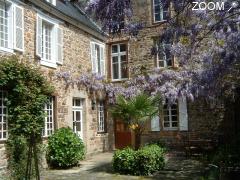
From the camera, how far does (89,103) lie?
683 inches

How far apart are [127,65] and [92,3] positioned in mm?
11379

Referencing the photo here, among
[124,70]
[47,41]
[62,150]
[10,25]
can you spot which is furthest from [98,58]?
[10,25]

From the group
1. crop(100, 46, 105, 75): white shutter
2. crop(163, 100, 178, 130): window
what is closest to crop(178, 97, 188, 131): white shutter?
crop(163, 100, 178, 130): window

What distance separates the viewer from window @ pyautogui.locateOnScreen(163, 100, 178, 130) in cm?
1830

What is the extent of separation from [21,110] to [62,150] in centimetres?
271

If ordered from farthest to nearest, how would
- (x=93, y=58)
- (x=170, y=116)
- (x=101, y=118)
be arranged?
(x=101, y=118) → (x=170, y=116) → (x=93, y=58)

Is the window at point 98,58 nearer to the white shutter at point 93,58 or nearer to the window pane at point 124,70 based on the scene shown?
the white shutter at point 93,58

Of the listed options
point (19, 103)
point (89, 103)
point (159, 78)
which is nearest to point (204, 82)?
point (159, 78)

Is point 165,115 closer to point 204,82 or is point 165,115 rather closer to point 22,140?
point 204,82

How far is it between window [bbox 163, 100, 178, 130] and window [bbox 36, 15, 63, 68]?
592 cm

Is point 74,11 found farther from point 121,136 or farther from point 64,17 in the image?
point 121,136

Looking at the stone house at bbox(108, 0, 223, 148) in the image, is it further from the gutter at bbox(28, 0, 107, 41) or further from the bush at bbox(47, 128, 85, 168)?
the bush at bbox(47, 128, 85, 168)

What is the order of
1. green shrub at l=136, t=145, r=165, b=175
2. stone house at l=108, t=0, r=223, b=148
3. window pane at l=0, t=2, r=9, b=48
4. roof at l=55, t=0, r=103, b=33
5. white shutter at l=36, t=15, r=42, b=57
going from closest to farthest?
green shrub at l=136, t=145, r=165, b=175
window pane at l=0, t=2, r=9, b=48
white shutter at l=36, t=15, r=42, b=57
roof at l=55, t=0, r=103, b=33
stone house at l=108, t=0, r=223, b=148

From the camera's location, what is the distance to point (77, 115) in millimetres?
16578
